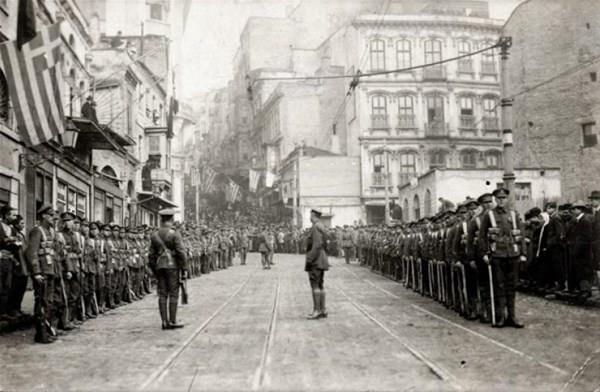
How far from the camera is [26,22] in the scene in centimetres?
1442

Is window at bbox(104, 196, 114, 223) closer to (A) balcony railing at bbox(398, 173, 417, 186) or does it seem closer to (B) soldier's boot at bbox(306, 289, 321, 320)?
(B) soldier's boot at bbox(306, 289, 321, 320)

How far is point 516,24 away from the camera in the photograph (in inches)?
1700

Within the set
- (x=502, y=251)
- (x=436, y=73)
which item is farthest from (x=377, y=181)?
(x=502, y=251)

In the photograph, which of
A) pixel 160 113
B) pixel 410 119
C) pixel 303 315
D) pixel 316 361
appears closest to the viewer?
pixel 316 361

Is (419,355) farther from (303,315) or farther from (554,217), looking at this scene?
(554,217)

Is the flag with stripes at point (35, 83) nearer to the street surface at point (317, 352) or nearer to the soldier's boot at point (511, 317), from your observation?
the street surface at point (317, 352)

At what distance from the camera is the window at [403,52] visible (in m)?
54.0

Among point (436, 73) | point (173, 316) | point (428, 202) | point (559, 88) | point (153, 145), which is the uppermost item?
point (436, 73)

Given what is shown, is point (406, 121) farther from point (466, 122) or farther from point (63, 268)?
point (63, 268)

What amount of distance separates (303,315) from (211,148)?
101 m

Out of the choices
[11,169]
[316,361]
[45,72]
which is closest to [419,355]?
[316,361]

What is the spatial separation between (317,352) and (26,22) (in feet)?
33.8

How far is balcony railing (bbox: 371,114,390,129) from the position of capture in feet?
174

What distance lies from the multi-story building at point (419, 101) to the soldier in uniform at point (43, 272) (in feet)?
139
